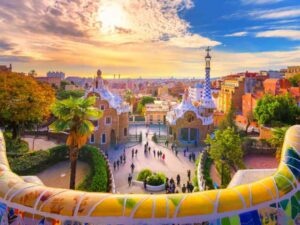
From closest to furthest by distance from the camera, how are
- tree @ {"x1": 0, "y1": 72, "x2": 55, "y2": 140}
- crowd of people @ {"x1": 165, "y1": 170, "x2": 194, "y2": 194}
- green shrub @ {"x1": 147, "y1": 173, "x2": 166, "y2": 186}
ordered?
crowd of people @ {"x1": 165, "y1": 170, "x2": 194, "y2": 194} < green shrub @ {"x1": 147, "y1": 173, "x2": 166, "y2": 186} < tree @ {"x1": 0, "y1": 72, "x2": 55, "y2": 140}

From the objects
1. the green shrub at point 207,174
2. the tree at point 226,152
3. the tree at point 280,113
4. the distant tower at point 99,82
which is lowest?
the green shrub at point 207,174

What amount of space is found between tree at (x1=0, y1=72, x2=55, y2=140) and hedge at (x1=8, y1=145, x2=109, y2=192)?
209 inches

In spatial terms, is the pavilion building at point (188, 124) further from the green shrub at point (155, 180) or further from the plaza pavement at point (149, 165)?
the green shrub at point (155, 180)

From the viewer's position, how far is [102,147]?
36.1 meters

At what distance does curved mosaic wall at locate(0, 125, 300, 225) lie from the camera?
24.5ft

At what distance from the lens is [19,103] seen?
97.3 ft

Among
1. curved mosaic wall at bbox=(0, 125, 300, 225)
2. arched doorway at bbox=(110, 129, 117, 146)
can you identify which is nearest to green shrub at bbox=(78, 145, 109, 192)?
arched doorway at bbox=(110, 129, 117, 146)

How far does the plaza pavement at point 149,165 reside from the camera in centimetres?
2476

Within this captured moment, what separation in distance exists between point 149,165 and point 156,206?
22.1 metres

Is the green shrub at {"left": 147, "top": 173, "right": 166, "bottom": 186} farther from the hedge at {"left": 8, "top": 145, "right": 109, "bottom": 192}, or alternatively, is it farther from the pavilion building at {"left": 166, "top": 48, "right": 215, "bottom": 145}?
the pavilion building at {"left": 166, "top": 48, "right": 215, "bottom": 145}

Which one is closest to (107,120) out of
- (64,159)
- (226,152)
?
(64,159)

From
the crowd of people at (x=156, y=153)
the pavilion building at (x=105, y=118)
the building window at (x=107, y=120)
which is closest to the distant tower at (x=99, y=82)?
the pavilion building at (x=105, y=118)

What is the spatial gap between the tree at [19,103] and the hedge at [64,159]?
5307 mm

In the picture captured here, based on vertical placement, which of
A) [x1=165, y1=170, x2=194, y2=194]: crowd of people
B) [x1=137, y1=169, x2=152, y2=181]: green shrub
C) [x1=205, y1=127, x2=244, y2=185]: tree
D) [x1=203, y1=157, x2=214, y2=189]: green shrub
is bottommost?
[x1=165, y1=170, x2=194, y2=194]: crowd of people
